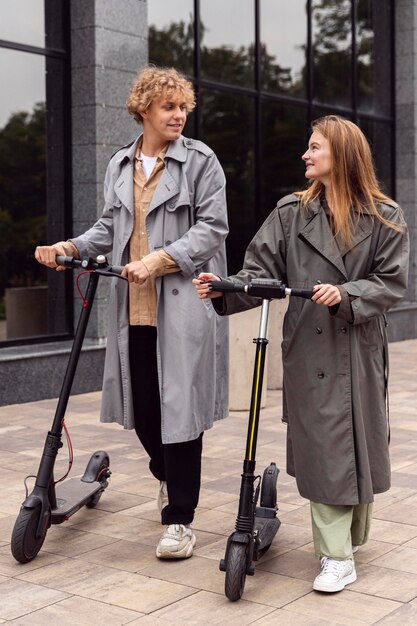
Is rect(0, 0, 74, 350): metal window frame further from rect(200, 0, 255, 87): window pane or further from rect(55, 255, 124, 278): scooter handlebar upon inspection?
rect(55, 255, 124, 278): scooter handlebar

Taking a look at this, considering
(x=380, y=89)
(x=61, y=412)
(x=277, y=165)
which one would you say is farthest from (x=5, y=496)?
(x=380, y=89)

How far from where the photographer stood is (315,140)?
4305 mm

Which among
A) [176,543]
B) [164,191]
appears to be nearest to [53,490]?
[176,543]

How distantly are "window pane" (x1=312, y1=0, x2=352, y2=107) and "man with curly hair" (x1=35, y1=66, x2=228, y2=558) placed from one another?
9572 mm

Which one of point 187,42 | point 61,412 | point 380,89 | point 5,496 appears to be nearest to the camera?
point 61,412

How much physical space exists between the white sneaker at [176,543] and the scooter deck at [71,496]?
19.2 inches

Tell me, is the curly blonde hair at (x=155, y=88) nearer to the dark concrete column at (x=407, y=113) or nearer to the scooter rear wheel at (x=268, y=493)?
the scooter rear wheel at (x=268, y=493)

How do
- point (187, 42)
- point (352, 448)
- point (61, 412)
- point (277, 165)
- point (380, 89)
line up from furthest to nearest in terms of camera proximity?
point (380, 89) → point (277, 165) → point (187, 42) → point (61, 412) → point (352, 448)

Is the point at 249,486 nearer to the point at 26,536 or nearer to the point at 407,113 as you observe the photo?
the point at 26,536

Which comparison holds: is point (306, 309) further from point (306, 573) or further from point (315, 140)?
point (306, 573)

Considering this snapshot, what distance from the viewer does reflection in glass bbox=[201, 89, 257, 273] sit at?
12.1m

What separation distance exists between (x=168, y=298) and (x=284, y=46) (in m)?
9.48

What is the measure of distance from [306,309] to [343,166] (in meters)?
0.60

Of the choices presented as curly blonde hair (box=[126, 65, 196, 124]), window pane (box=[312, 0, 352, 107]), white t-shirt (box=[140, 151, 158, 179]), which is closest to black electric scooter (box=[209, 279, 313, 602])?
white t-shirt (box=[140, 151, 158, 179])
